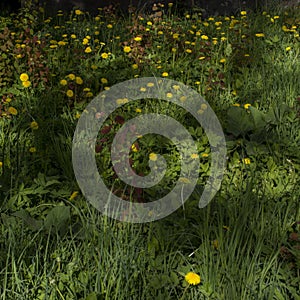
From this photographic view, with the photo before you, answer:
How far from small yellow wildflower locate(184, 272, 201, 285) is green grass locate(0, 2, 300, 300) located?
55mm

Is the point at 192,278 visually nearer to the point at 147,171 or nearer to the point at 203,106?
the point at 147,171

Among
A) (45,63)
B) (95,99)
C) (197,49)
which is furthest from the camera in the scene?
(197,49)

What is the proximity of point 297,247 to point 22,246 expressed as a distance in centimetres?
110

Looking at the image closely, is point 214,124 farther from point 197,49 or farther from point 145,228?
point 197,49

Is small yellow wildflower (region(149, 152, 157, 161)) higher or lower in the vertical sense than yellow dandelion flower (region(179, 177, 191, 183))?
higher

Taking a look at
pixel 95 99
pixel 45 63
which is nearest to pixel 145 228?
pixel 95 99

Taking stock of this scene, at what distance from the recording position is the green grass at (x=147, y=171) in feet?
6.46

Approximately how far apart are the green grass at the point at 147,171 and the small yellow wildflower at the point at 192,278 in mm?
55

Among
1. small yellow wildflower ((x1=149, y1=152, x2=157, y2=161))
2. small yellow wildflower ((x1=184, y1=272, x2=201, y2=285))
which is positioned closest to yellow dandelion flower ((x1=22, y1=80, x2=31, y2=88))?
small yellow wildflower ((x1=149, y1=152, x2=157, y2=161))

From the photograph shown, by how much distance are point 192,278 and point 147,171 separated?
97cm

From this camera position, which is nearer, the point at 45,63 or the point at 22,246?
the point at 22,246

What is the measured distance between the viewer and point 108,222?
222cm

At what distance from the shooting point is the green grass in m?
1.97

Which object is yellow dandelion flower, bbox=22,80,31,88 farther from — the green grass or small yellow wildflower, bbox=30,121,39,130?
small yellow wildflower, bbox=30,121,39,130
